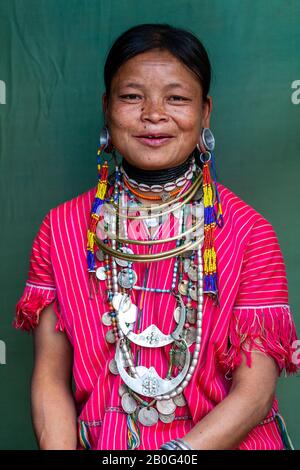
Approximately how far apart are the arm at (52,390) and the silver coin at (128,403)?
193 mm

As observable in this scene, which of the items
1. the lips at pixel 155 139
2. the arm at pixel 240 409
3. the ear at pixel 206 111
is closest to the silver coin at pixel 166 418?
the arm at pixel 240 409

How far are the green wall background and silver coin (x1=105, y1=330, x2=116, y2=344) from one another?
3.13 ft

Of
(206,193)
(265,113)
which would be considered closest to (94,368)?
(206,193)

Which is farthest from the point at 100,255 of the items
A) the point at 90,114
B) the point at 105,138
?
the point at 90,114

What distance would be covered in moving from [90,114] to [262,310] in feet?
4.18

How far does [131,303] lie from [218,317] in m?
0.27

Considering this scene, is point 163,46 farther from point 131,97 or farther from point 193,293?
point 193,293

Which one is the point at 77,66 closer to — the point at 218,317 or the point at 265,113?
the point at 265,113

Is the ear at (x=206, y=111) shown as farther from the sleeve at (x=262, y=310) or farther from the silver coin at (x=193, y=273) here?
the silver coin at (x=193, y=273)

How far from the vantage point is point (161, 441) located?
8.59 feet

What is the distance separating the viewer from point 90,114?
3.53 metres

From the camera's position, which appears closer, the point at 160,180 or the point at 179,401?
the point at 179,401

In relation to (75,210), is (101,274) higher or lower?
lower

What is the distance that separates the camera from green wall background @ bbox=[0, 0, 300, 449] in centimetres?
339
